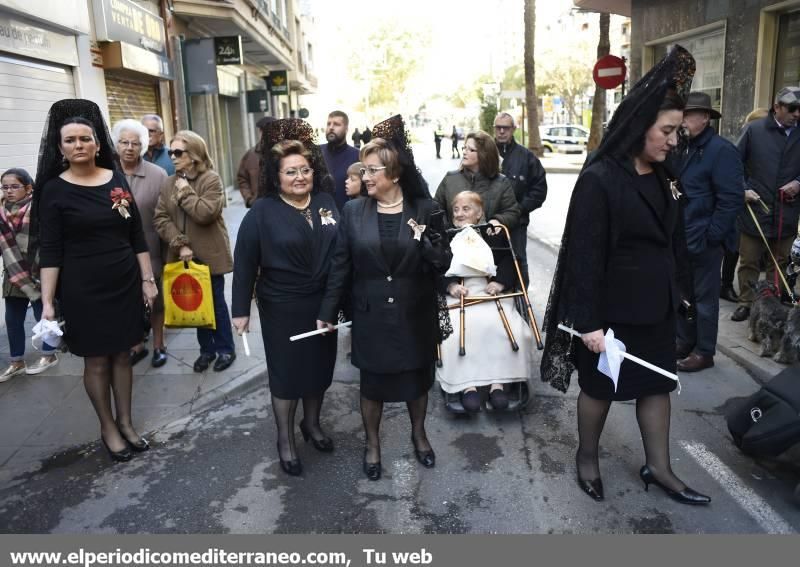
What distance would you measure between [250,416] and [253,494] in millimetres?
1148

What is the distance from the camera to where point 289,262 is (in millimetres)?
3725

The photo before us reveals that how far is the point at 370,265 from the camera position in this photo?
3.59 metres

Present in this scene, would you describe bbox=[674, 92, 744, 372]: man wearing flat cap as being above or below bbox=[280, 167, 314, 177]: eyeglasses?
below

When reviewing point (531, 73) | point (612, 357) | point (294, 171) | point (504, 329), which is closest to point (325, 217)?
point (294, 171)

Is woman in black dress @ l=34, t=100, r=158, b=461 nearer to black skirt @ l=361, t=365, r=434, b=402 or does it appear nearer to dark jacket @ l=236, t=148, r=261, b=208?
black skirt @ l=361, t=365, r=434, b=402

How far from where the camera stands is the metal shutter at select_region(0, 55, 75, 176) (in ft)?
24.2

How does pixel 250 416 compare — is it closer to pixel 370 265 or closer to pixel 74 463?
pixel 74 463

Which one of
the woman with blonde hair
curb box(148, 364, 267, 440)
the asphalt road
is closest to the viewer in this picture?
the asphalt road

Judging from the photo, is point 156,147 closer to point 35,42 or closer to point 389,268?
point 35,42

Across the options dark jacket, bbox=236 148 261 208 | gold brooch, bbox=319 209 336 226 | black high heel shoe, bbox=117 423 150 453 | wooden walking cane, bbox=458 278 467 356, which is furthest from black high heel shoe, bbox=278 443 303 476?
dark jacket, bbox=236 148 261 208

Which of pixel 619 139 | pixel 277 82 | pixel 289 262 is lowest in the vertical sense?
pixel 289 262

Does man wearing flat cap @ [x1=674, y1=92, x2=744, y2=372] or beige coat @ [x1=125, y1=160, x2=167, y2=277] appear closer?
man wearing flat cap @ [x1=674, y1=92, x2=744, y2=372]

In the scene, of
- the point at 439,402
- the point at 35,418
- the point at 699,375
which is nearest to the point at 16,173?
the point at 35,418

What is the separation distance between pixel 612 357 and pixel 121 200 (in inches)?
114
